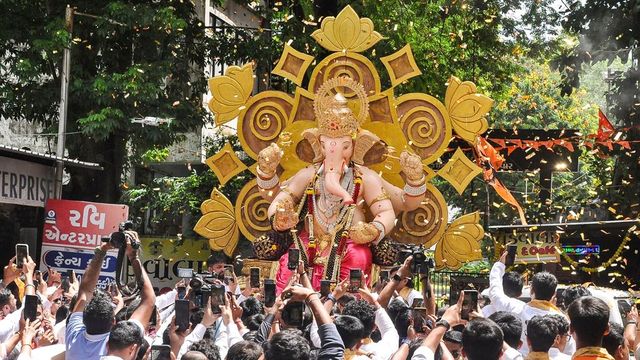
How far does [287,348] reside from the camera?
5.34m

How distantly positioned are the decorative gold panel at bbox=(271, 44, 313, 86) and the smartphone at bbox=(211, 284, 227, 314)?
29.6 ft

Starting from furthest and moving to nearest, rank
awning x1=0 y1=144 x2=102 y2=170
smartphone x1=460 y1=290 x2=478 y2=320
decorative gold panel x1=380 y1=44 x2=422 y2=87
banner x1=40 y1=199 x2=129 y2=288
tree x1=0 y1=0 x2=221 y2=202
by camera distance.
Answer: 1. tree x1=0 y1=0 x2=221 y2=202
2. decorative gold panel x1=380 y1=44 x2=422 y2=87
3. awning x1=0 y1=144 x2=102 y2=170
4. banner x1=40 y1=199 x2=129 y2=288
5. smartphone x1=460 y1=290 x2=478 y2=320

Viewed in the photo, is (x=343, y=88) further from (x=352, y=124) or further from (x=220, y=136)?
(x=220, y=136)

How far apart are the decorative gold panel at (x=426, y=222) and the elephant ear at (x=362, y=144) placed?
98 cm

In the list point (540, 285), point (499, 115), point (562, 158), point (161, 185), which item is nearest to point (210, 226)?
point (161, 185)

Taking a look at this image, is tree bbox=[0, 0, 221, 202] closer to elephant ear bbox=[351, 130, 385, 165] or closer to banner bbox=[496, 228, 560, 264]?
elephant ear bbox=[351, 130, 385, 165]

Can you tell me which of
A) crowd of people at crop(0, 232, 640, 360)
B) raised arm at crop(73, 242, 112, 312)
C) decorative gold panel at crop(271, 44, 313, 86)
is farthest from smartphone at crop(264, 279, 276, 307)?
decorative gold panel at crop(271, 44, 313, 86)

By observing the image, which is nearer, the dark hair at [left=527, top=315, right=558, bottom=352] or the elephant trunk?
the dark hair at [left=527, top=315, right=558, bottom=352]

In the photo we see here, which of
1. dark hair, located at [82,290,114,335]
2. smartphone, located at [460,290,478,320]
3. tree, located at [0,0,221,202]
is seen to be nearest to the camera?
dark hair, located at [82,290,114,335]

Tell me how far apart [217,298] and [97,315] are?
699 mm

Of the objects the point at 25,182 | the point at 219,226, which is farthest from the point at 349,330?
the point at 25,182

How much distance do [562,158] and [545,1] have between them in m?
4.30

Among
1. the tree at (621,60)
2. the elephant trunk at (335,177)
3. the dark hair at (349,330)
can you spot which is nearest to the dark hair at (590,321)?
the dark hair at (349,330)

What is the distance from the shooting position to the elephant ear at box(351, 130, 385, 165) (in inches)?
587
